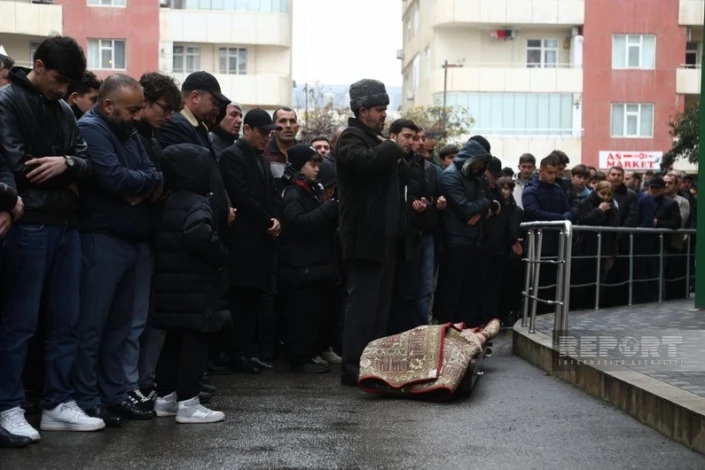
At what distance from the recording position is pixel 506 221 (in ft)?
51.4

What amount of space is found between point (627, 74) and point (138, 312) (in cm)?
5402

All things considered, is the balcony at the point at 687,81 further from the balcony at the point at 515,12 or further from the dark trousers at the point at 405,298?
the dark trousers at the point at 405,298

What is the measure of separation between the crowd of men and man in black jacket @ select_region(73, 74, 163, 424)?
1cm

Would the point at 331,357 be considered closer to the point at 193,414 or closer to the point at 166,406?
the point at 166,406

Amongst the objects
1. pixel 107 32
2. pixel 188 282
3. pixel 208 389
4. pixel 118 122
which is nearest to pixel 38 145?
pixel 118 122

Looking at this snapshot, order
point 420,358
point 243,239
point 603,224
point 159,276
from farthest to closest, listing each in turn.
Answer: point 603,224
point 243,239
point 420,358
point 159,276

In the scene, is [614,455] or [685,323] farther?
[685,323]

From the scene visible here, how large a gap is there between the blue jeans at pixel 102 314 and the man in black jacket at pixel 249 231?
8.55ft

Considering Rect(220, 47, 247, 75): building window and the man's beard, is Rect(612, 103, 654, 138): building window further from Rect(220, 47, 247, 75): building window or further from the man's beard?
the man's beard

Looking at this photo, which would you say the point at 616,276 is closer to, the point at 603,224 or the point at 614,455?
the point at 603,224

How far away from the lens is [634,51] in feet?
200

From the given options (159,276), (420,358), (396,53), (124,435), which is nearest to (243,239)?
(420,358)

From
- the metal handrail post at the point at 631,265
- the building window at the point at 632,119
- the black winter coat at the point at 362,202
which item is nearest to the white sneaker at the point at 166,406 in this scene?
the black winter coat at the point at 362,202

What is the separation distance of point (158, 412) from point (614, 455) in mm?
2854
